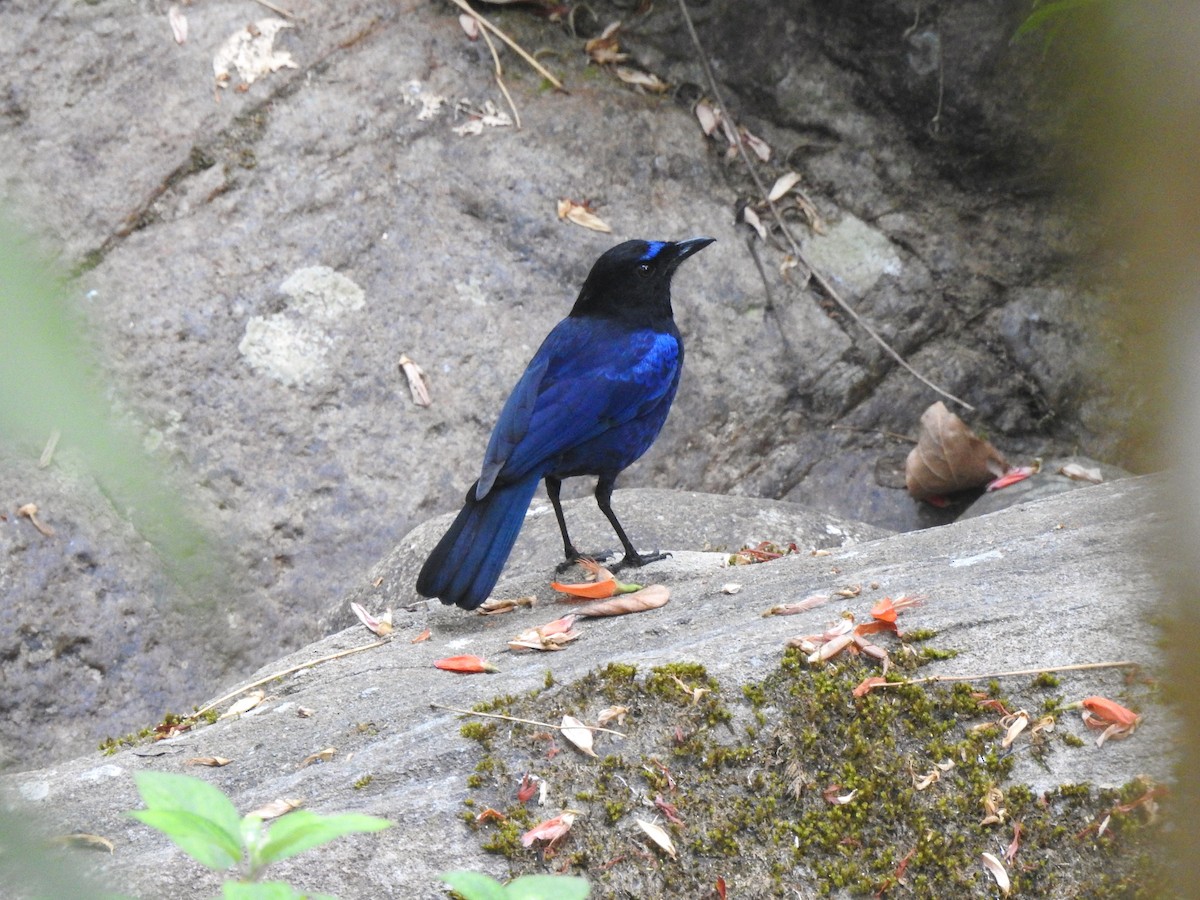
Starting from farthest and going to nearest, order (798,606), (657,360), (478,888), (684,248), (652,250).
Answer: (684,248), (652,250), (657,360), (798,606), (478,888)

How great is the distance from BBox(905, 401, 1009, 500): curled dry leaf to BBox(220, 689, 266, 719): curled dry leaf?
3.75 metres

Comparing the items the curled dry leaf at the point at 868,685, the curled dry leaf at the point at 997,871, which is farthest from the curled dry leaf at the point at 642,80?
the curled dry leaf at the point at 997,871

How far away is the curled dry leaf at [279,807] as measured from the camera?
254 cm

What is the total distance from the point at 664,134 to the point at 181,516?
6.54m

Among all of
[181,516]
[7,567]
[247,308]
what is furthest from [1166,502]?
[247,308]

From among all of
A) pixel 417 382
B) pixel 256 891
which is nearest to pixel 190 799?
pixel 256 891

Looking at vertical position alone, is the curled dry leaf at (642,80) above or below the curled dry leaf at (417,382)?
above

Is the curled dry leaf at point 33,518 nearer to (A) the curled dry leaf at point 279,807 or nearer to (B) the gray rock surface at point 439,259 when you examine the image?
(B) the gray rock surface at point 439,259

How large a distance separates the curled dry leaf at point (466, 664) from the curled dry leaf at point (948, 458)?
3.40 meters

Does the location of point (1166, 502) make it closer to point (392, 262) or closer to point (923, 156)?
point (392, 262)

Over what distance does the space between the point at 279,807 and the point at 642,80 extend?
216 inches

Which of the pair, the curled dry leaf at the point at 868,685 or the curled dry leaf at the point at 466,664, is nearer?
the curled dry leaf at the point at 868,685

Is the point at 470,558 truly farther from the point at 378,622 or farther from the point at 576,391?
the point at 576,391

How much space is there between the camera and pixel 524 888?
4.36 ft
